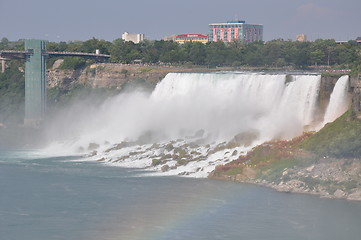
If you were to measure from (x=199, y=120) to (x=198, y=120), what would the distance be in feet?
0.31

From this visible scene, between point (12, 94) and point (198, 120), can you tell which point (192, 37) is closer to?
point (12, 94)

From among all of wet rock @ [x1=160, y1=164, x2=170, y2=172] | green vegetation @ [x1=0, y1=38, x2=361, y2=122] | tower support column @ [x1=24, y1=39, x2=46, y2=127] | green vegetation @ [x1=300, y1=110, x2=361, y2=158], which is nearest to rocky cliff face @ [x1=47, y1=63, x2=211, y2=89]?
green vegetation @ [x1=0, y1=38, x2=361, y2=122]

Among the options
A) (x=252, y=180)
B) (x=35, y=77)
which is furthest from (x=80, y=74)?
(x=252, y=180)

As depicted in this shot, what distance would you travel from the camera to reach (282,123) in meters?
50.3

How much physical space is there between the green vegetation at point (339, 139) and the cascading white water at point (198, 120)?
4.58 meters

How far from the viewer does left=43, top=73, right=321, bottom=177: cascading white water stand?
1941 inches

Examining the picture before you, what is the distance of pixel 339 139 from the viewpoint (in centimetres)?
4178

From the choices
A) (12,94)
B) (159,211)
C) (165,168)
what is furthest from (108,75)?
(159,211)

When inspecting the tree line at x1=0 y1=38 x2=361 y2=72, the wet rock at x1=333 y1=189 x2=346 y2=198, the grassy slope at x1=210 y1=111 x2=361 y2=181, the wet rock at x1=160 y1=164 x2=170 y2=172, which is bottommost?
the wet rock at x1=160 y1=164 x2=170 y2=172

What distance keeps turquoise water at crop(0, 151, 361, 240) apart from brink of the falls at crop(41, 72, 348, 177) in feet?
17.1

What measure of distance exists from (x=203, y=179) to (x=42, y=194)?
29.2 feet

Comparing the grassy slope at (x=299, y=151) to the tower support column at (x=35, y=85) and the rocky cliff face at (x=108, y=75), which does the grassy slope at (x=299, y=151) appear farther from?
the tower support column at (x=35, y=85)

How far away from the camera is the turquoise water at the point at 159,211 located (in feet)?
106

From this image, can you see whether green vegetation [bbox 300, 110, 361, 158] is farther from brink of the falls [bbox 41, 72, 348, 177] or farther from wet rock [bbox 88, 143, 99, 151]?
wet rock [bbox 88, 143, 99, 151]
